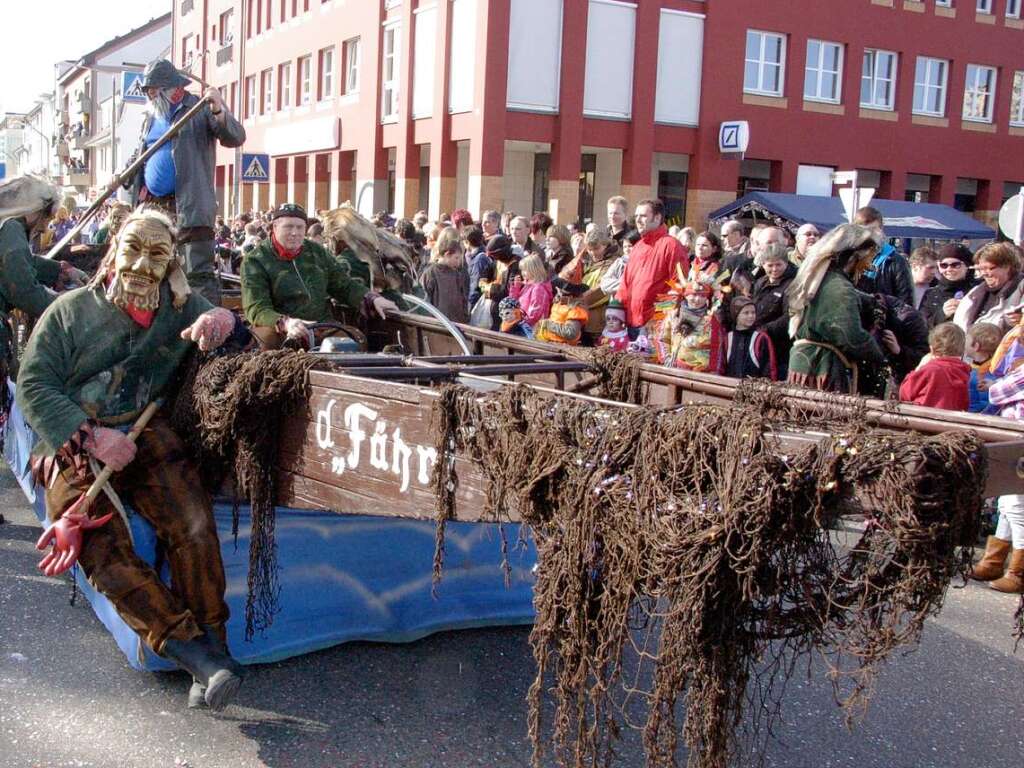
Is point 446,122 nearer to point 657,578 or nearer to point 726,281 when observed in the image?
point 726,281

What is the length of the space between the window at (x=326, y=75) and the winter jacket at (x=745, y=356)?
25170 mm

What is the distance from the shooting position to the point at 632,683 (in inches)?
160

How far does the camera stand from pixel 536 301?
787 cm

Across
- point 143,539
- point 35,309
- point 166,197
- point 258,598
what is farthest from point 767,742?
point 166,197

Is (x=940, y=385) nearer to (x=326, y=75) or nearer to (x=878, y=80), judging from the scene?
(x=878, y=80)

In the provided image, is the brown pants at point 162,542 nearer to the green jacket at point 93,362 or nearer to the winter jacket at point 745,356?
the green jacket at point 93,362

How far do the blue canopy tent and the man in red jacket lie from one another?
14012mm

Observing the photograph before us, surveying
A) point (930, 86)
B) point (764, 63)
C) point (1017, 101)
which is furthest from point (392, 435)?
point (1017, 101)

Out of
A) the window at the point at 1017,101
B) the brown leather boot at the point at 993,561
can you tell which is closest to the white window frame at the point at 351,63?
the window at the point at 1017,101

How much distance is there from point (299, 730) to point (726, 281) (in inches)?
185

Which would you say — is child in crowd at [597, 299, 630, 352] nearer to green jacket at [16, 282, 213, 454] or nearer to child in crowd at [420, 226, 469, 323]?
child in crowd at [420, 226, 469, 323]

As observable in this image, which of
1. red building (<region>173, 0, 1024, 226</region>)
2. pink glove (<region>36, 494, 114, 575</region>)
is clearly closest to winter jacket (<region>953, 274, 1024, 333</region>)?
pink glove (<region>36, 494, 114, 575</region>)

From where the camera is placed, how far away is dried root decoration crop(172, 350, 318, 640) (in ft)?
11.5

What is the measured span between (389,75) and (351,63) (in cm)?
286
